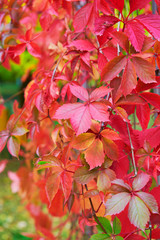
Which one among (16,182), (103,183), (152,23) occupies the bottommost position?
(16,182)

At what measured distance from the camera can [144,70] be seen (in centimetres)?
A: 49

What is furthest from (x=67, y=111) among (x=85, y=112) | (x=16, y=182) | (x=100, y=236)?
(x=16, y=182)

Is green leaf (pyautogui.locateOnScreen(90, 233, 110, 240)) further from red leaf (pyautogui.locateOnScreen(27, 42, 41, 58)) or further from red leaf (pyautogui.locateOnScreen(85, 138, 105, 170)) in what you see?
red leaf (pyautogui.locateOnScreen(27, 42, 41, 58))

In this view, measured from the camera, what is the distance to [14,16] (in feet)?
3.39

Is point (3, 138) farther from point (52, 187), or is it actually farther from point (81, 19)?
point (81, 19)

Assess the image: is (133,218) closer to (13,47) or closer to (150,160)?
(150,160)

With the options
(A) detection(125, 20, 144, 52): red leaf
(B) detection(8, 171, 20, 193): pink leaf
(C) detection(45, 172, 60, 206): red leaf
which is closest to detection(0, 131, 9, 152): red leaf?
(C) detection(45, 172, 60, 206): red leaf

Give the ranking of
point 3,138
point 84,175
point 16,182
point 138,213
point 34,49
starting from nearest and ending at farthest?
point 138,213, point 84,175, point 3,138, point 34,49, point 16,182

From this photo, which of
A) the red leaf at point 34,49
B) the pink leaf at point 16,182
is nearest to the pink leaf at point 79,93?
the red leaf at point 34,49

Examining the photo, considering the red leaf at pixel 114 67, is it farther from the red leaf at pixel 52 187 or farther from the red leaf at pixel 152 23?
the red leaf at pixel 52 187

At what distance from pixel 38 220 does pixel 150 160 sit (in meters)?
0.61

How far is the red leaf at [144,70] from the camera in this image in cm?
49

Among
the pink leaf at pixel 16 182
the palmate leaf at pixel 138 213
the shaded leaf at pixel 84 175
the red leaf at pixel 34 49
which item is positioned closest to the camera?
the palmate leaf at pixel 138 213

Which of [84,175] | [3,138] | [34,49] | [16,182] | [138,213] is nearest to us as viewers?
[138,213]
